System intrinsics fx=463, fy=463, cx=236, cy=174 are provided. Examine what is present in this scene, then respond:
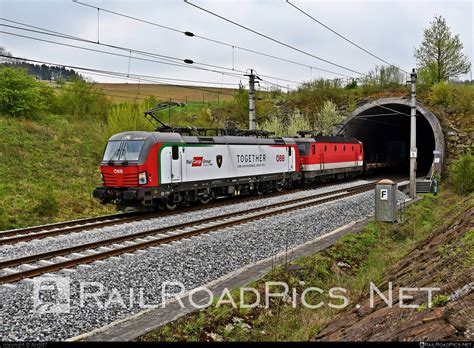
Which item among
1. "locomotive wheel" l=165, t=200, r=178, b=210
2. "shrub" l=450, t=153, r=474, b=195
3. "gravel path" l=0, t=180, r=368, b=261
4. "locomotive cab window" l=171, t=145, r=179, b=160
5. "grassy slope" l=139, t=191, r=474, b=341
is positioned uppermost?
"locomotive cab window" l=171, t=145, r=179, b=160

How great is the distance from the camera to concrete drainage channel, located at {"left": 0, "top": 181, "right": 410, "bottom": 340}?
6547 mm

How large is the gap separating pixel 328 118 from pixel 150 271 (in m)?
34.5

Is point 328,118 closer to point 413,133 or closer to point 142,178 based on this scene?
point 413,133

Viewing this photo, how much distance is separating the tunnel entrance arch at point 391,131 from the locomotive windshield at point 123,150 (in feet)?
79.2

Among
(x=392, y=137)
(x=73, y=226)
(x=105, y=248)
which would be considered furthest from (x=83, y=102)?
(x=392, y=137)

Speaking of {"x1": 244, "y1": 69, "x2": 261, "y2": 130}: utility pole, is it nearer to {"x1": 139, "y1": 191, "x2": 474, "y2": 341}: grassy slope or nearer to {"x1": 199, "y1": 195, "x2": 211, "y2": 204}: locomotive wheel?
{"x1": 199, "y1": 195, "x2": 211, "y2": 204}: locomotive wheel

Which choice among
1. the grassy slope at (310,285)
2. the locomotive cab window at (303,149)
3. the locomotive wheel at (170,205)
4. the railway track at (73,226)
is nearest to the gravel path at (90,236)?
the railway track at (73,226)

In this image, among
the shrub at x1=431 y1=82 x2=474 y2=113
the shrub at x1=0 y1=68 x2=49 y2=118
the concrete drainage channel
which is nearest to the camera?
the concrete drainage channel

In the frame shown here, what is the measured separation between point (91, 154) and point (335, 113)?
2212 cm

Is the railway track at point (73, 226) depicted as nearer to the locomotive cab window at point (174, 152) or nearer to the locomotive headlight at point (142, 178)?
the locomotive headlight at point (142, 178)

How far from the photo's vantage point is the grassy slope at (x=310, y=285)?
6590 millimetres

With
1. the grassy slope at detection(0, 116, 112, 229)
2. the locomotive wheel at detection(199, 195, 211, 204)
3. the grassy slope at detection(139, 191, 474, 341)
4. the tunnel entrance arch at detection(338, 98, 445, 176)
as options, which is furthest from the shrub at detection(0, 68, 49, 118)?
the grassy slope at detection(139, 191, 474, 341)

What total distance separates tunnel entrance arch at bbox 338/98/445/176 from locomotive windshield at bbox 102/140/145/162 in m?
24.2

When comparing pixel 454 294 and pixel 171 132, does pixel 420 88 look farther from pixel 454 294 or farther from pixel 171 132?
pixel 454 294
